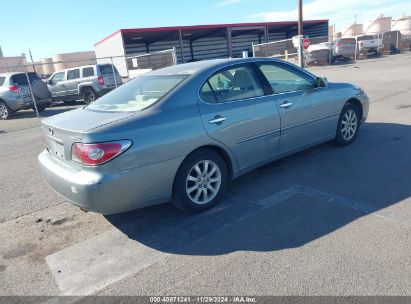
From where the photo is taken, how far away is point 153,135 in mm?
3342

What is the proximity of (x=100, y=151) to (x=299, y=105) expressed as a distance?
276cm

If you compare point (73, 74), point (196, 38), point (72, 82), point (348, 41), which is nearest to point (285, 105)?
point (72, 82)

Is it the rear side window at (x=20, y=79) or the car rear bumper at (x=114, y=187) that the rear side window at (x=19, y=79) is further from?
the car rear bumper at (x=114, y=187)

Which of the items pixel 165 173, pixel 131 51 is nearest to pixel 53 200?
pixel 165 173

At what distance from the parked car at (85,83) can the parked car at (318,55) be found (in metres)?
16.8

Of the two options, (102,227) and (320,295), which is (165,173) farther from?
(320,295)

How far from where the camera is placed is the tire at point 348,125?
549cm

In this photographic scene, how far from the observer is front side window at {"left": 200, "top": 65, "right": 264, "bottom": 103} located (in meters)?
3.95

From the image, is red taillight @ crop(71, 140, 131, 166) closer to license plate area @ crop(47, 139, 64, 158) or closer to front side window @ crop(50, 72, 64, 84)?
license plate area @ crop(47, 139, 64, 158)

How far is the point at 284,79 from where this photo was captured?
15.8ft

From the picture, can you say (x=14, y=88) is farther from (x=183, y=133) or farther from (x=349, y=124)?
(x=349, y=124)

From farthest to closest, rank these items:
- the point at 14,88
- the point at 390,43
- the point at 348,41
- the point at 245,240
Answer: the point at 390,43
the point at 348,41
the point at 14,88
the point at 245,240

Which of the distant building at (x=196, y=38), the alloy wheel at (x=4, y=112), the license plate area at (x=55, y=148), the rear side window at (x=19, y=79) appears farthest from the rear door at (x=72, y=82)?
the distant building at (x=196, y=38)

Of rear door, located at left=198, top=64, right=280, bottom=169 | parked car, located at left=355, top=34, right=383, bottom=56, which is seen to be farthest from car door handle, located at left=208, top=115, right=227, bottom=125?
parked car, located at left=355, top=34, right=383, bottom=56
